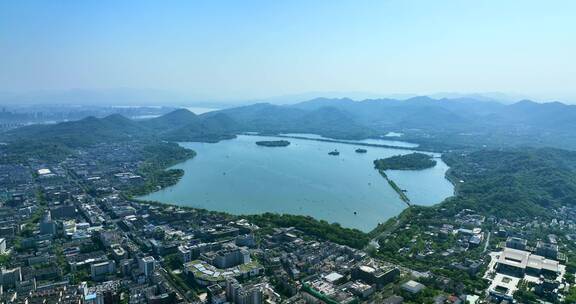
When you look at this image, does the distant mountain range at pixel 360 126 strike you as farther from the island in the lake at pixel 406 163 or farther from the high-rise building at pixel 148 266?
the high-rise building at pixel 148 266

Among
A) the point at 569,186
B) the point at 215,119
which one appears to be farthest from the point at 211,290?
the point at 215,119

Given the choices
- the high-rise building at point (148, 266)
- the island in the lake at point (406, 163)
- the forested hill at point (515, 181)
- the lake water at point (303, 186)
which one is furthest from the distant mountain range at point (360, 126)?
the high-rise building at point (148, 266)

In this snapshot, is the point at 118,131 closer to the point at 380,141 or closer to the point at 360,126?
the point at 380,141

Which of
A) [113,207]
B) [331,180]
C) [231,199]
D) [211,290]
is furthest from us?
[331,180]

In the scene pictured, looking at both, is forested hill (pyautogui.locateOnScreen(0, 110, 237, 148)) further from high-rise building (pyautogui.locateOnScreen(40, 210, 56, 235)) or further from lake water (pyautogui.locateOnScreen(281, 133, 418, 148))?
high-rise building (pyautogui.locateOnScreen(40, 210, 56, 235))

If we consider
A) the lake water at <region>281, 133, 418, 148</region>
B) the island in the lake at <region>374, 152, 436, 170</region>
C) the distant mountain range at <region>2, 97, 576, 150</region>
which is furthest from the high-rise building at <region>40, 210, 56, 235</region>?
the lake water at <region>281, 133, 418, 148</region>

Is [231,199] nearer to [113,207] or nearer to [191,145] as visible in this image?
[113,207]
